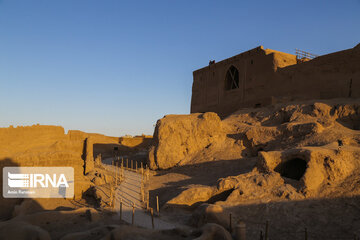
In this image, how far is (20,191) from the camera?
1295 centimetres

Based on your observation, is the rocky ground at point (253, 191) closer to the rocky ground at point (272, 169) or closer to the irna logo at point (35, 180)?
the rocky ground at point (272, 169)

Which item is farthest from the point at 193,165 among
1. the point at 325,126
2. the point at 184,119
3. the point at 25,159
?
the point at 25,159

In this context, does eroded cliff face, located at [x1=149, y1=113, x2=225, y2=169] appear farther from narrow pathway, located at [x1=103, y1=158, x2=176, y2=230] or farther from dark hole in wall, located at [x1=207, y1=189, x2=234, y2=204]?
dark hole in wall, located at [x1=207, y1=189, x2=234, y2=204]

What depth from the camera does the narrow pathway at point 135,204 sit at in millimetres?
9367

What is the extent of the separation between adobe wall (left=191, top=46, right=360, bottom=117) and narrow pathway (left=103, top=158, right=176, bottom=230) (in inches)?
466

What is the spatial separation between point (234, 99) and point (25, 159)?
56.9 ft

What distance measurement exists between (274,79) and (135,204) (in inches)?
588

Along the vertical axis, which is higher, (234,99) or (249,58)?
(249,58)

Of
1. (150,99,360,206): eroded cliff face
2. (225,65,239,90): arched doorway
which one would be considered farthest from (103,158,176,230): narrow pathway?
(225,65,239,90): arched doorway

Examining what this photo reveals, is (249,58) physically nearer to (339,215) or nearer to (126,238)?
(339,215)

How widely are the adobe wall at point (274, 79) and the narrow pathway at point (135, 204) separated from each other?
11827mm

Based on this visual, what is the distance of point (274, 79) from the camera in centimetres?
2158

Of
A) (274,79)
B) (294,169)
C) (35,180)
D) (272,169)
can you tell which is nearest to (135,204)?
(35,180)

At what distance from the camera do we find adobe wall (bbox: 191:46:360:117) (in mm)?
18172
